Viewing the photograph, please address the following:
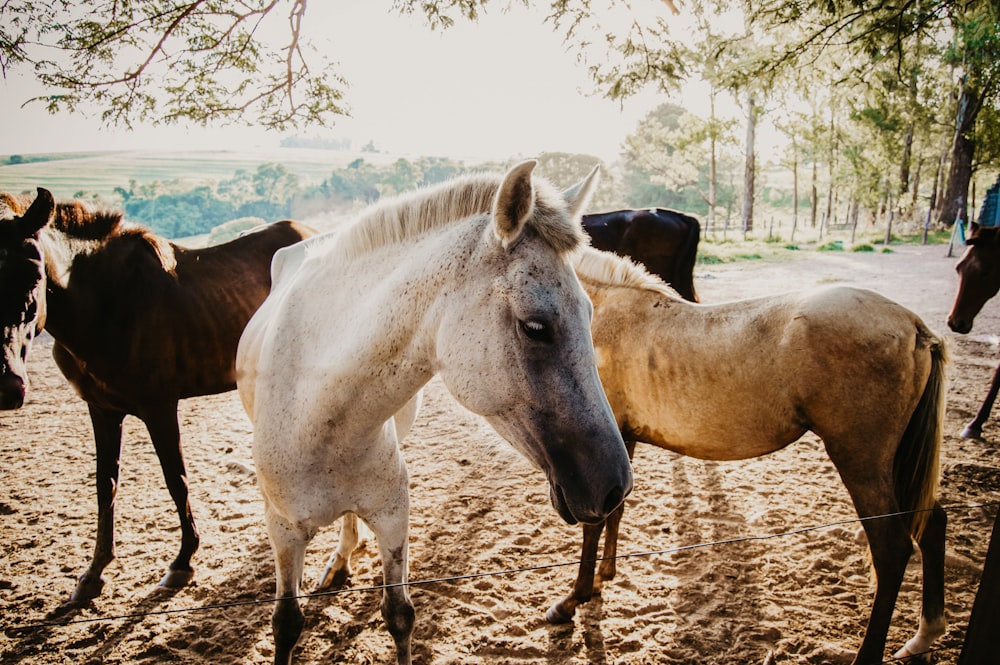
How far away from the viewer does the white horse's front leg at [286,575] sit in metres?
2.11

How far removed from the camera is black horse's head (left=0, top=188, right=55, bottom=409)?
2.44 metres

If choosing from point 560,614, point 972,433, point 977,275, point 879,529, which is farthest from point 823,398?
point 977,275

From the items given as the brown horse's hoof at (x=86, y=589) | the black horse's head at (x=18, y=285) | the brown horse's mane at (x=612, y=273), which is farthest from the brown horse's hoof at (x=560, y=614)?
the black horse's head at (x=18, y=285)

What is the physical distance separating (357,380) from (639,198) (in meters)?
62.8

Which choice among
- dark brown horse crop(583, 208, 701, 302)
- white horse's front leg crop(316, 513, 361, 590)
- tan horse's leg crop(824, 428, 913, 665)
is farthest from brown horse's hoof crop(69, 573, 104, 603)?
dark brown horse crop(583, 208, 701, 302)

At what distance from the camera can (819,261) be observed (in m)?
17.9

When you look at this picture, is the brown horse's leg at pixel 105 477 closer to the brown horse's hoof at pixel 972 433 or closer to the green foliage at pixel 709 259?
the brown horse's hoof at pixel 972 433

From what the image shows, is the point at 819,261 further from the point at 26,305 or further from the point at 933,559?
the point at 26,305

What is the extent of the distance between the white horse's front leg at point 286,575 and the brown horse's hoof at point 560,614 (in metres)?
1.46

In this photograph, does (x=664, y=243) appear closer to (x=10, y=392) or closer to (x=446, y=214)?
(x=446, y=214)

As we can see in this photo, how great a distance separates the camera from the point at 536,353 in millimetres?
1459

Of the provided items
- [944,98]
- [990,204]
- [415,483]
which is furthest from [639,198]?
[415,483]

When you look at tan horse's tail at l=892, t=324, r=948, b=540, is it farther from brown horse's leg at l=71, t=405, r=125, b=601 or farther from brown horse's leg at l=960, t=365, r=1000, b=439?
brown horse's leg at l=71, t=405, r=125, b=601

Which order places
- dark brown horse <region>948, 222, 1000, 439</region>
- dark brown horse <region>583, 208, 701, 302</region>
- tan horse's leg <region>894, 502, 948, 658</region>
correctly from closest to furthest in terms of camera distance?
tan horse's leg <region>894, 502, 948, 658</region> < dark brown horse <region>948, 222, 1000, 439</region> < dark brown horse <region>583, 208, 701, 302</region>
